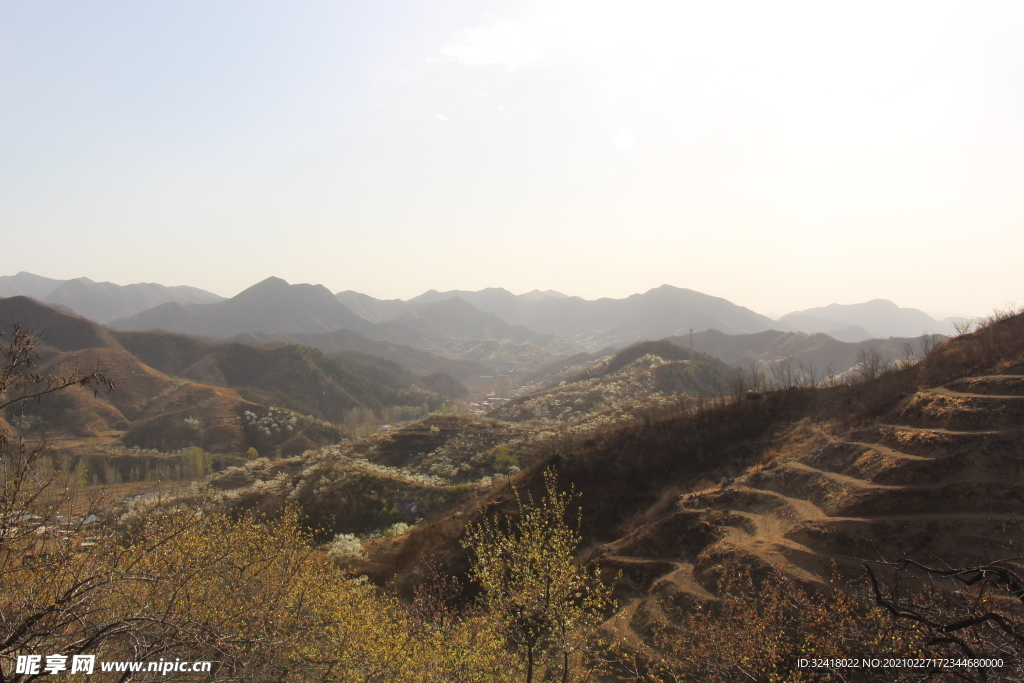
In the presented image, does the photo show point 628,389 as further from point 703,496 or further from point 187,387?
point 187,387

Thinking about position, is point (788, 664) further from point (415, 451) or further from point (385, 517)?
point (415, 451)

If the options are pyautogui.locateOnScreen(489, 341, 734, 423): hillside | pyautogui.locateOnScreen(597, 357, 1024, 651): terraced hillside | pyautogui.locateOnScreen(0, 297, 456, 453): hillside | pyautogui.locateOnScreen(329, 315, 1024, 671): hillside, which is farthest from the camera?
pyautogui.locateOnScreen(489, 341, 734, 423): hillside

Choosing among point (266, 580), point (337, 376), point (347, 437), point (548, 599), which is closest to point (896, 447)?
point (548, 599)

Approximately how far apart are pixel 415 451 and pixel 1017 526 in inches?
2317

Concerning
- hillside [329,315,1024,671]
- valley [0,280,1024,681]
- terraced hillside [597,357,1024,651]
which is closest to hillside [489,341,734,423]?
valley [0,280,1024,681]

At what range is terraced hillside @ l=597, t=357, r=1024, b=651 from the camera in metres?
14.7

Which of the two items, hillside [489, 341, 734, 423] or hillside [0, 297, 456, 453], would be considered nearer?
hillside [0, 297, 456, 453]

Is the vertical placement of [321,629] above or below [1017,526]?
below

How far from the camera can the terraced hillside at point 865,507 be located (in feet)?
48.3

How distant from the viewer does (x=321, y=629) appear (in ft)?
50.1

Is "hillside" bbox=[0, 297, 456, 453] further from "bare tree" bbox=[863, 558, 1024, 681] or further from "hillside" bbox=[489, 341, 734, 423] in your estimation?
"bare tree" bbox=[863, 558, 1024, 681]

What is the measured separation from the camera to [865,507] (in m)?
16.9

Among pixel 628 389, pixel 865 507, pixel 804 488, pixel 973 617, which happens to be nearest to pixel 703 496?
pixel 804 488

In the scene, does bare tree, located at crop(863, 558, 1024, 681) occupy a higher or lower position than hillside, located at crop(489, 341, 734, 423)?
higher
